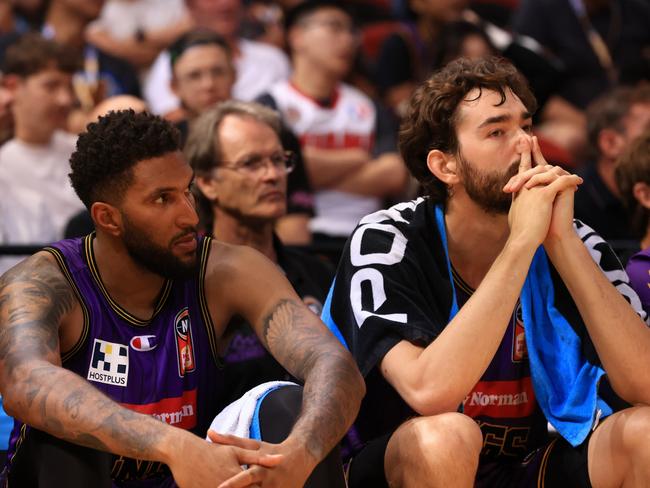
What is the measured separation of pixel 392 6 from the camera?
7773 mm

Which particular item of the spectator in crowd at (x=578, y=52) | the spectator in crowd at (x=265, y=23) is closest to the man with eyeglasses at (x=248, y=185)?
the spectator in crowd at (x=265, y=23)

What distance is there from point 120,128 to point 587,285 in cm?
140

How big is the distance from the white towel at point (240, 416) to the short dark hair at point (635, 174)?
1.76 meters

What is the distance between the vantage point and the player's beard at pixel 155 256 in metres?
3.26

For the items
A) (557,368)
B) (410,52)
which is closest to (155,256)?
(557,368)

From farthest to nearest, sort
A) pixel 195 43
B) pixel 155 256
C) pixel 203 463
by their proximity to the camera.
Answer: pixel 195 43, pixel 155 256, pixel 203 463

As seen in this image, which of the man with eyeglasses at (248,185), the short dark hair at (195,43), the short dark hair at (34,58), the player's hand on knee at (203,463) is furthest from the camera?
the short dark hair at (195,43)

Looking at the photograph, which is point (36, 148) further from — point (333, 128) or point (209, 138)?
point (333, 128)

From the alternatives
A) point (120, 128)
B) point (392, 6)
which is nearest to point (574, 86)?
point (392, 6)

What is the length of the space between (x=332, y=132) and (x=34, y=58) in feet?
5.64

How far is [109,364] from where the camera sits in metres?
3.15

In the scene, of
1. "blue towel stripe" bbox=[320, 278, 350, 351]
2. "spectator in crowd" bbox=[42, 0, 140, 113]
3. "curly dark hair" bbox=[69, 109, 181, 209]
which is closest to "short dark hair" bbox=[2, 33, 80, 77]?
"spectator in crowd" bbox=[42, 0, 140, 113]

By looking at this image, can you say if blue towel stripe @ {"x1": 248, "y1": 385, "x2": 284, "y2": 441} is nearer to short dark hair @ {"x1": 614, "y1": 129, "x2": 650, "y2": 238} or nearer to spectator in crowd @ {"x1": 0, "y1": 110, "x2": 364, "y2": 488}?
spectator in crowd @ {"x1": 0, "y1": 110, "x2": 364, "y2": 488}

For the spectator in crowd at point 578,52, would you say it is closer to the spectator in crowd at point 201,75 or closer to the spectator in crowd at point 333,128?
the spectator in crowd at point 333,128
